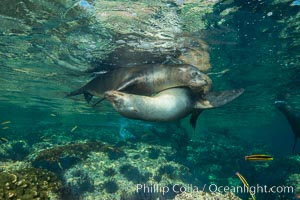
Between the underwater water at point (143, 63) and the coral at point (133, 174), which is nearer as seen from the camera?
the underwater water at point (143, 63)

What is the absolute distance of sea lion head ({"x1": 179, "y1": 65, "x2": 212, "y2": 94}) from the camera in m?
6.55

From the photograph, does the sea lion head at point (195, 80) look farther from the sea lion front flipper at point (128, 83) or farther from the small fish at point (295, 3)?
the small fish at point (295, 3)

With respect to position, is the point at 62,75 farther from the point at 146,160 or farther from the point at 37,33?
the point at 146,160

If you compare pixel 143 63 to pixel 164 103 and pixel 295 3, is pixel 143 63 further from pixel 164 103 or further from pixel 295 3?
pixel 164 103

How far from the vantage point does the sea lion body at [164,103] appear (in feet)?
17.1

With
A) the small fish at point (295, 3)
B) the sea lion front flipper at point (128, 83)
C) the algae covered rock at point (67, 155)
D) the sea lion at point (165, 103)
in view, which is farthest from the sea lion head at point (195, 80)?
the algae covered rock at point (67, 155)

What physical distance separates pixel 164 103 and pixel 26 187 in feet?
15.5

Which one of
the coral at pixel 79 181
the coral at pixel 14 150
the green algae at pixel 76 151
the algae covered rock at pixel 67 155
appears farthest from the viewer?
the coral at pixel 14 150

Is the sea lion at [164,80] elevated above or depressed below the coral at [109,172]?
above

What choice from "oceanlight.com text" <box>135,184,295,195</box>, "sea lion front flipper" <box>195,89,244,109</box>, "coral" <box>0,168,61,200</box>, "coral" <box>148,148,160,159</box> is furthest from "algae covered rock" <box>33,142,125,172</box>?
"sea lion front flipper" <box>195,89,244,109</box>

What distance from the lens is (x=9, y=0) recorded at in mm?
8703

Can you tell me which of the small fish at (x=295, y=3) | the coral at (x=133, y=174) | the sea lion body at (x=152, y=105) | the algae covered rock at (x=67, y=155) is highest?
the small fish at (x=295, y=3)

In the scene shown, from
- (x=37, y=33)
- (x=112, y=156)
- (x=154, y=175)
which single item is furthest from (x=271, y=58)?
(x=37, y=33)

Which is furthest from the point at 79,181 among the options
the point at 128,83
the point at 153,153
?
the point at 128,83
